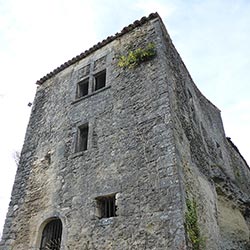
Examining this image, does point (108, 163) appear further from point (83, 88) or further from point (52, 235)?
point (83, 88)

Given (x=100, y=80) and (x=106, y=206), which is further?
(x=100, y=80)

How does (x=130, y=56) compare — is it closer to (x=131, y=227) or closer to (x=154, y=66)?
(x=154, y=66)

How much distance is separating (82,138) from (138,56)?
2882mm

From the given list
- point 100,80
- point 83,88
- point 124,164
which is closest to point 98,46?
point 100,80

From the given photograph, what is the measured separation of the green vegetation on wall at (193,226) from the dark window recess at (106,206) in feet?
5.56

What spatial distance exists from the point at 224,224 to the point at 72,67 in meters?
7.07

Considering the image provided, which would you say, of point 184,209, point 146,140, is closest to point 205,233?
point 184,209

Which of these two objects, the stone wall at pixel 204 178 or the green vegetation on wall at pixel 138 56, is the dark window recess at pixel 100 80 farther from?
the stone wall at pixel 204 178

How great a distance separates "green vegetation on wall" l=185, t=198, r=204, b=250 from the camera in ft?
17.6

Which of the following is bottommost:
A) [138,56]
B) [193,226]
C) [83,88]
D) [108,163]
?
[193,226]

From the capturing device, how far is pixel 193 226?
5602 millimetres

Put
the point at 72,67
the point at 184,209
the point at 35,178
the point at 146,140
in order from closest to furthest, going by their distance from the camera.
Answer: the point at 184,209 → the point at 146,140 → the point at 35,178 → the point at 72,67

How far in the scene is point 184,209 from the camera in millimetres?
5523

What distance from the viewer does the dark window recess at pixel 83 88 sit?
31.2 feet
